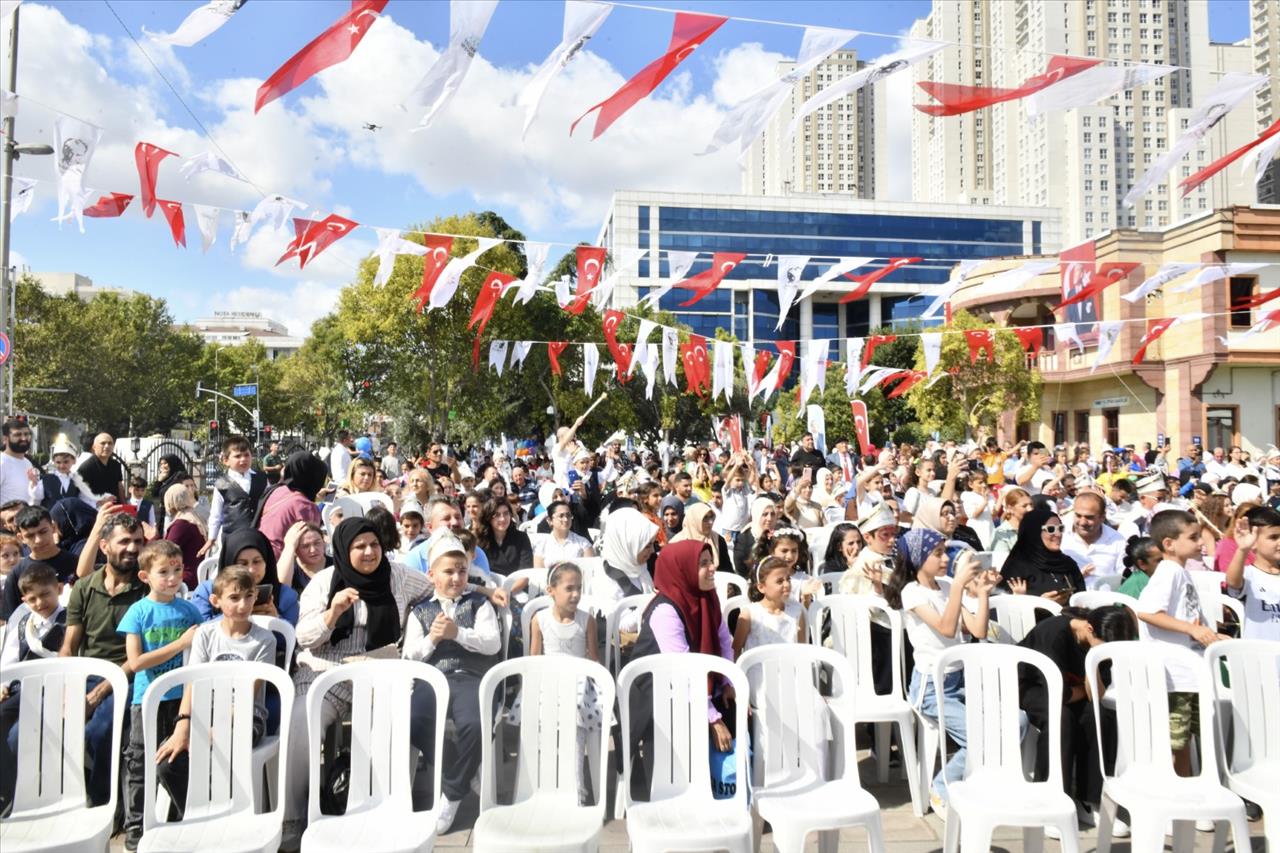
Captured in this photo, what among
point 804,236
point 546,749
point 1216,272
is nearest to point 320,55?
point 546,749

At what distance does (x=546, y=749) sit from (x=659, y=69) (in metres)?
3.86

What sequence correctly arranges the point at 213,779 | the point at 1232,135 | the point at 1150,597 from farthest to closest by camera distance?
the point at 1232,135
the point at 1150,597
the point at 213,779

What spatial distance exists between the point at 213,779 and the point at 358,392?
23324mm

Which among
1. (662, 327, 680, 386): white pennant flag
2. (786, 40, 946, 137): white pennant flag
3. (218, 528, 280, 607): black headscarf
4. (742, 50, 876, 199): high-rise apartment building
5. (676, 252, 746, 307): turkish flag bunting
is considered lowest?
(218, 528, 280, 607): black headscarf

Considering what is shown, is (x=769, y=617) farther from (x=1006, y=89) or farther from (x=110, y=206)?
(x=110, y=206)

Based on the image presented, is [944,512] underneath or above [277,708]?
above

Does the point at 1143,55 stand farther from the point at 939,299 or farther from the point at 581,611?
the point at 581,611

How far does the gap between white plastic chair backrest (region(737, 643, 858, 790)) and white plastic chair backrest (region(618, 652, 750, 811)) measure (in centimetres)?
15

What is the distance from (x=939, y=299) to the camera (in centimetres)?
1180

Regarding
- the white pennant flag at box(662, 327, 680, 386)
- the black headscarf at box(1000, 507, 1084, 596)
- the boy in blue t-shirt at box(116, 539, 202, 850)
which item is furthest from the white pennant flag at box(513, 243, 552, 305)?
the boy in blue t-shirt at box(116, 539, 202, 850)

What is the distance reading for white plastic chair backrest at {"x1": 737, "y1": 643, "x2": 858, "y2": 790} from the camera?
129 inches

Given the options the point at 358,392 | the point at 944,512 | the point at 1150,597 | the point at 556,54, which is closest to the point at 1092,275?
the point at 944,512

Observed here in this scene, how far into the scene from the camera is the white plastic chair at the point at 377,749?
9.78 ft

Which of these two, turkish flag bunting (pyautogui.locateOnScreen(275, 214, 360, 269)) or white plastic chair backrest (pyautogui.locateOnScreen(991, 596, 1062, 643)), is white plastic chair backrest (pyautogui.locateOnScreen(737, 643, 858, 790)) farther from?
turkish flag bunting (pyautogui.locateOnScreen(275, 214, 360, 269))
